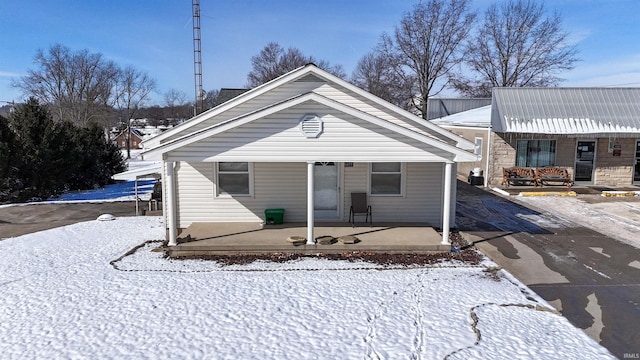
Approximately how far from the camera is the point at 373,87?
53750 mm

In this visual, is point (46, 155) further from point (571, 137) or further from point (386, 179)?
→ point (571, 137)

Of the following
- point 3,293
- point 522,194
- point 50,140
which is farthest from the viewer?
point 50,140

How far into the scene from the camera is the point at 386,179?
1212 centimetres

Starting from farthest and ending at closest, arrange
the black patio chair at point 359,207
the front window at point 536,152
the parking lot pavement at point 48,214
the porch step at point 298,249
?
the front window at point 536,152 < the parking lot pavement at point 48,214 < the black patio chair at point 359,207 < the porch step at point 298,249

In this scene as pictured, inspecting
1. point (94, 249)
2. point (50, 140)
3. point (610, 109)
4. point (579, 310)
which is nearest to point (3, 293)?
point (94, 249)

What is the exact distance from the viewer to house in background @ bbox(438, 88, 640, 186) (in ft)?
63.5

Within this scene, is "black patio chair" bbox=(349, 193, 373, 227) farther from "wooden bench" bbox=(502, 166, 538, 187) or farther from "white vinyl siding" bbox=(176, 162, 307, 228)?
"wooden bench" bbox=(502, 166, 538, 187)

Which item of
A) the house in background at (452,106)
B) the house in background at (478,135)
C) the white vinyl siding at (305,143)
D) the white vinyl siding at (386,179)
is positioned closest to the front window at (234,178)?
the white vinyl siding at (305,143)

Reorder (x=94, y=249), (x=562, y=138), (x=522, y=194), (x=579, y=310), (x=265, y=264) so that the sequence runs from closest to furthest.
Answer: (x=579, y=310)
(x=265, y=264)
(x=94, y=249)
(x=522, y=194)
(x=562, y=138)

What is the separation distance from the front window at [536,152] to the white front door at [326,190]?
1195cm

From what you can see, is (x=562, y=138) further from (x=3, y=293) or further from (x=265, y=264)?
(x=3, y=293)

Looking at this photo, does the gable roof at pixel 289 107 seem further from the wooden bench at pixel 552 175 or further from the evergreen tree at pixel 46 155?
the evergreen tree at pixel 46 155

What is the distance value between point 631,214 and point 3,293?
1809cm

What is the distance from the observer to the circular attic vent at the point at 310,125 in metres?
9.79
